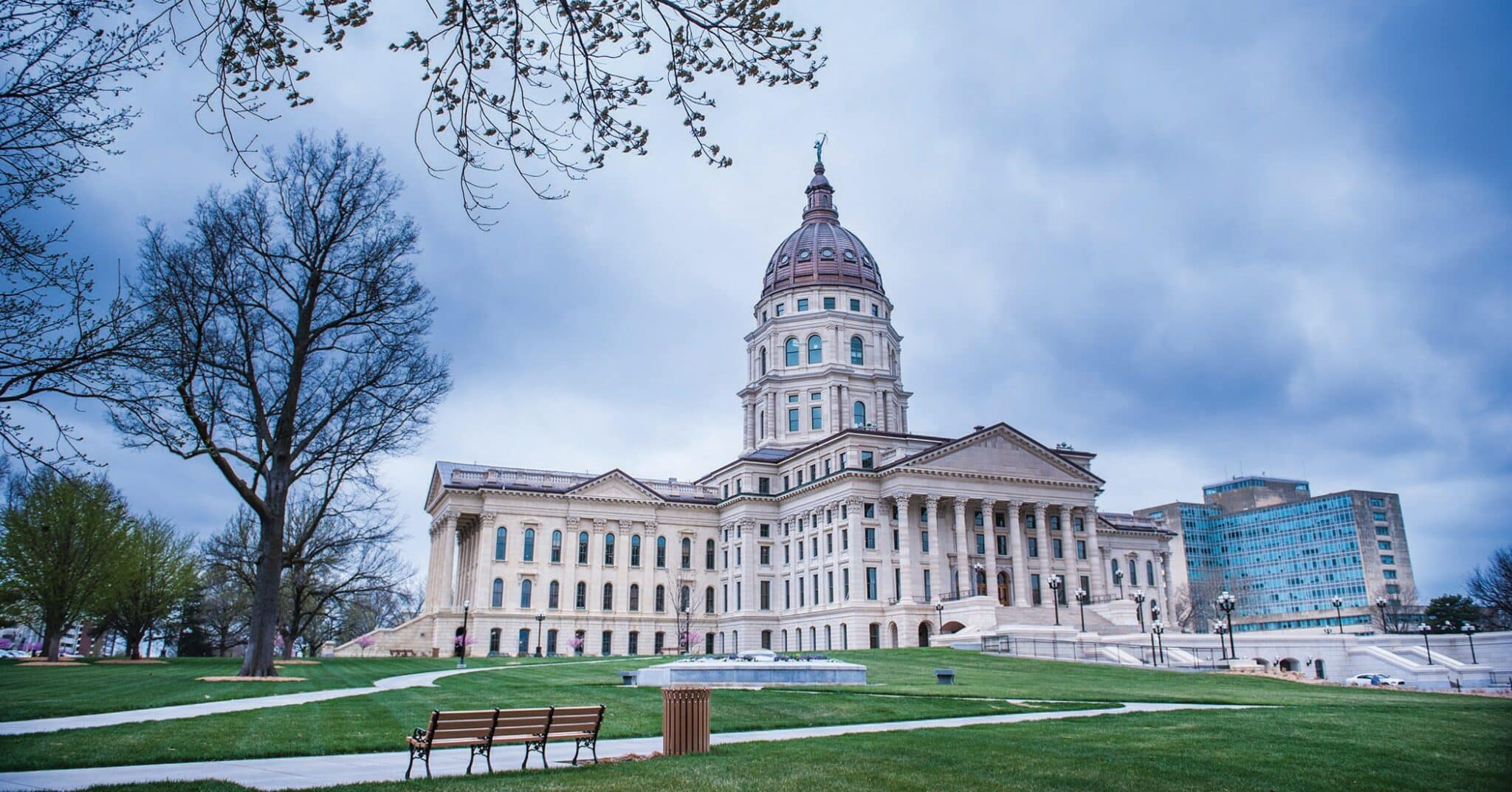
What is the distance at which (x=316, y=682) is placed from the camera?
32719 millimetres

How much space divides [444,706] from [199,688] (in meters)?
8.86

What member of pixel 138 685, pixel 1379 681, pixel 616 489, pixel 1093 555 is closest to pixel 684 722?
pixel 138 685

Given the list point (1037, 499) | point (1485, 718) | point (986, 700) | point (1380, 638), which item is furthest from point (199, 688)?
point (1037, 499)

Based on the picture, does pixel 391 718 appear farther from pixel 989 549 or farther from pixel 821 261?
pixel 821 261

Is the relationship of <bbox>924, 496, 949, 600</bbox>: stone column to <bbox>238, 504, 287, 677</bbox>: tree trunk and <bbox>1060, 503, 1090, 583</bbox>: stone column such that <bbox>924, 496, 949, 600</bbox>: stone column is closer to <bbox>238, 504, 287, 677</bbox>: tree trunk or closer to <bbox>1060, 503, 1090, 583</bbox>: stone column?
<bbox>1060, 503, 1090, 583</bbox>: stone column

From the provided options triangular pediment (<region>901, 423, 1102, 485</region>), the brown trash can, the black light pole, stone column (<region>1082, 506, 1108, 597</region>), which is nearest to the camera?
the brown trash can

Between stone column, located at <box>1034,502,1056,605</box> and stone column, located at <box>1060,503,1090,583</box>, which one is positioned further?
stone column, located at <box>1060,503,1090,583</box>

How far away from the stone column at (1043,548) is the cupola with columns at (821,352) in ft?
58.9

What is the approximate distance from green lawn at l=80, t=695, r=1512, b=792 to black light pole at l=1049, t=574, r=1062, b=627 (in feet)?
140

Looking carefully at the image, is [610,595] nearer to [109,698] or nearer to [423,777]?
[109,698]

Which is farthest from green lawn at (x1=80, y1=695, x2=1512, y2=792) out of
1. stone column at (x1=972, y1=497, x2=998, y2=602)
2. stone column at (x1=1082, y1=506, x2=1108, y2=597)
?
stone column at (x1=1082, y1=506, x2=1108, y2=597)

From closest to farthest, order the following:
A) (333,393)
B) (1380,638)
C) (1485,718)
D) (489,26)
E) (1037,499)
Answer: (489,26) → (1485,718) → (333,393) → (1380,638) → (1037,499)

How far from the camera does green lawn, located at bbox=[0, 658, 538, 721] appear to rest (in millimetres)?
22078

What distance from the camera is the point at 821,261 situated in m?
96.6
